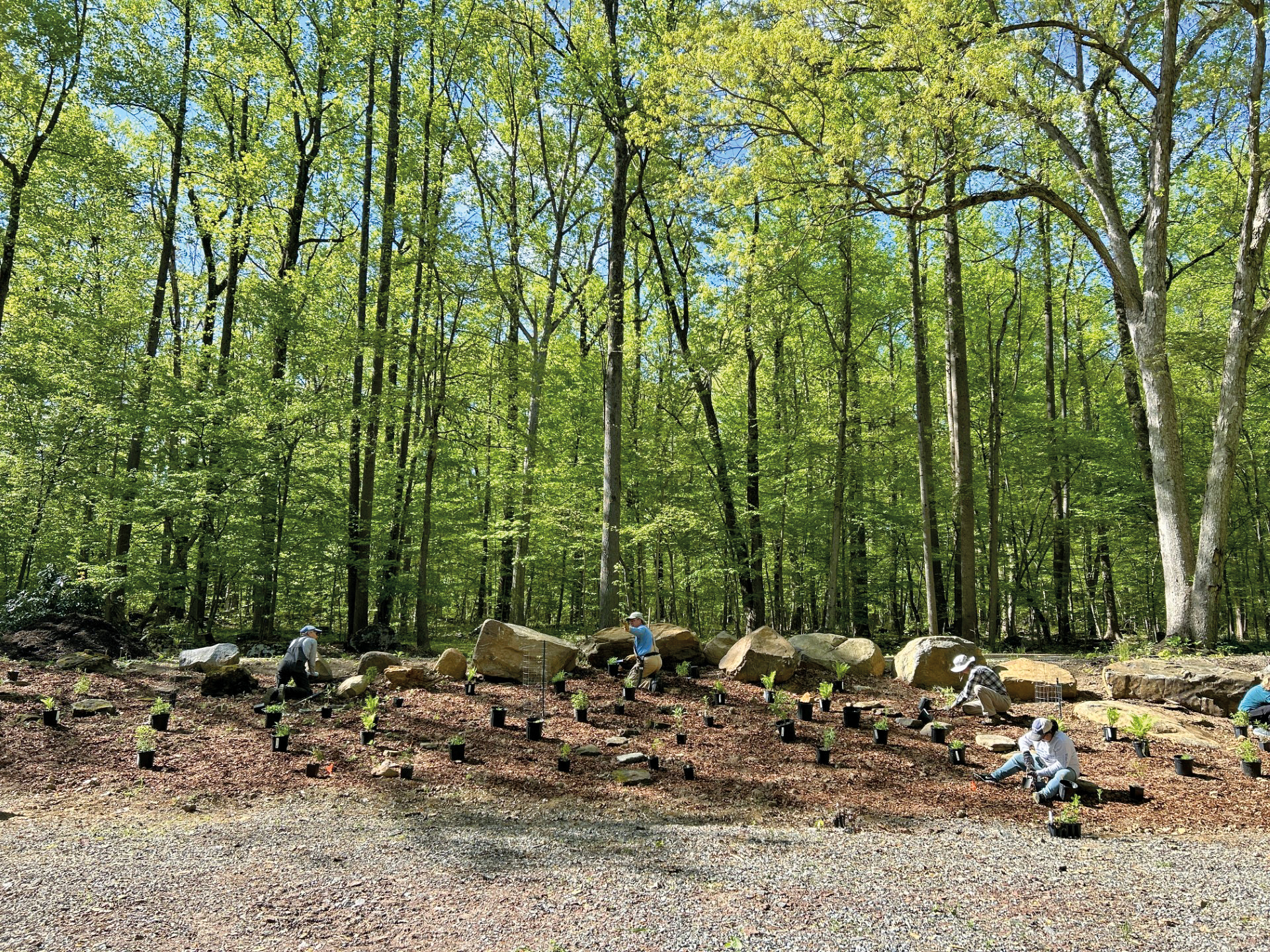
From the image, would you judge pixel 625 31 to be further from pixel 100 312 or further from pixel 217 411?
pixel 100 312

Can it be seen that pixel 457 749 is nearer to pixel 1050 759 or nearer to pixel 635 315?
pixel 1050 759

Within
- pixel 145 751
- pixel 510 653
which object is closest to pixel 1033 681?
pixel 510 653

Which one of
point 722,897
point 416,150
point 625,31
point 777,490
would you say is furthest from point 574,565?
point 722,897

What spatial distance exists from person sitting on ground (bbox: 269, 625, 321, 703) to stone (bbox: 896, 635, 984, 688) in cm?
746

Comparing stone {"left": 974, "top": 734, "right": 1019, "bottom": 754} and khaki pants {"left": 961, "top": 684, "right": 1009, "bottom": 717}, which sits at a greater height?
khaki pants {"left": 961, "top": 684, "right": 1009, "bottom": 717}

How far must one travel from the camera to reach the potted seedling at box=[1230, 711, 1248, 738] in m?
6.67

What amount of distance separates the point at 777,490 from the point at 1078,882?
501 inches

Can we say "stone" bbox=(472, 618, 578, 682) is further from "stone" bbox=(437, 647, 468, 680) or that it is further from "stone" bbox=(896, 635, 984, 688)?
"stone" bbox=(896, 635, 984, 688)

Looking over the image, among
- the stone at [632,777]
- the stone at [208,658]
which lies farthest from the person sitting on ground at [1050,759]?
the stone at [208,658]

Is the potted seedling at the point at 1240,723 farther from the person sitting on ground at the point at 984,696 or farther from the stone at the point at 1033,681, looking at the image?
the person sitting on ground at the point at 984,696

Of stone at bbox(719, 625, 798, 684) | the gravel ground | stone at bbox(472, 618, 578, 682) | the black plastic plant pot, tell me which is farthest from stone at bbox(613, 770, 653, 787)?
stone at bbox(719, 625, 798, 684)

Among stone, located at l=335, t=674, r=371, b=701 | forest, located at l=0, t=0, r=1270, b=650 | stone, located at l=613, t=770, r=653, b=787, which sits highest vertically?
forest, located at l=0, t=0, r=1270, b=650

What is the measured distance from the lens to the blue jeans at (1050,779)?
17.2ft

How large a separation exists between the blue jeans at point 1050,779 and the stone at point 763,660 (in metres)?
3.10
